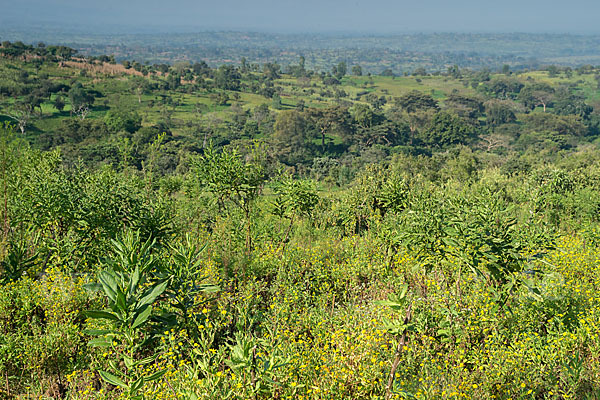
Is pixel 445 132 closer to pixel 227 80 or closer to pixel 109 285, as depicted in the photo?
pixel 227 80

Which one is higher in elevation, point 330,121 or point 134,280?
point 134,280

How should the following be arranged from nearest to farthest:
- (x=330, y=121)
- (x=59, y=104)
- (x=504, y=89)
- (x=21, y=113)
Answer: (x=21, y=113) < (x=59, y=104) < (x=330, y=121) < (x=504, y=89)

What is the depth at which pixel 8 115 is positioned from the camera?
207 feet

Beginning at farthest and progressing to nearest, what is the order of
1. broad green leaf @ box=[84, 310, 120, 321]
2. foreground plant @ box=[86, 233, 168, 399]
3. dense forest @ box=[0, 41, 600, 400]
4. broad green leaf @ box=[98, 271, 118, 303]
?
dense forest @ box=[0, 41, 600, 400] < broad green leaf @ box=[98, 271, 118, 303] < foreground plant @ box=[86, 233, 168, 399] < broad green leaf @ box=[84, 310, 120, 321]

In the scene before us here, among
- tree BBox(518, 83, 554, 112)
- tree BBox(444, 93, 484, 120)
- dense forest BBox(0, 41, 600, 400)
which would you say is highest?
tree BBox(518, 83, 554, 112)

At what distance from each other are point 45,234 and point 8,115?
71214 millimetres

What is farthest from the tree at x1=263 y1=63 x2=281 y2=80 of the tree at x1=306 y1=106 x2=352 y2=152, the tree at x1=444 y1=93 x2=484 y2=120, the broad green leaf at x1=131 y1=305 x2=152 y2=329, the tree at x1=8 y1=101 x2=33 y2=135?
the broad green leaf at x1=131 y1=305 x2=152 y2=329

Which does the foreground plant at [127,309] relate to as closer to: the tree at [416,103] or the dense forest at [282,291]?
the dense forest at [282,291]

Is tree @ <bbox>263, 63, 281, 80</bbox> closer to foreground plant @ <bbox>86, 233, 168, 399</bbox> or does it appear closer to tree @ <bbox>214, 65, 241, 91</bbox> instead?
tree @ <bbox>214, 65, 241, 91</bbox>

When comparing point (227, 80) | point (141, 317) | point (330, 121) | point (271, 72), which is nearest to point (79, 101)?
point (227, 80)

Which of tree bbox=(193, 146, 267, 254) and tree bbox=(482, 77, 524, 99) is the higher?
tree bbox=(482, 77, 524, 99)

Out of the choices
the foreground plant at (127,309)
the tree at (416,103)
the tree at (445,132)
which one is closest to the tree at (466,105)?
the tree at (416,103)

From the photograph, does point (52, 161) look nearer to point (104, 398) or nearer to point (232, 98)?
point (104, 398)

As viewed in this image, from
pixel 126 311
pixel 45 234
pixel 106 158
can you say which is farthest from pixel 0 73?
pixel 126 311
